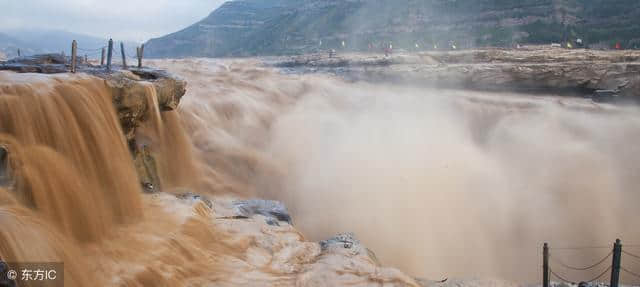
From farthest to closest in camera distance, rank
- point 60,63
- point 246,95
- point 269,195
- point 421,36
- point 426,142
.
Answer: point 421,36
point 246,95
point 426,142
point 269,195
point 60,63

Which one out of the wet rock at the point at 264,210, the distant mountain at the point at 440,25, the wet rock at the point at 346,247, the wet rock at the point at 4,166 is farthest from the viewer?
the distant mountain at the point at 440,25

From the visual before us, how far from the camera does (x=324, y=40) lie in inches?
3029

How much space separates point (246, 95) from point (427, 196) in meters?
10.1

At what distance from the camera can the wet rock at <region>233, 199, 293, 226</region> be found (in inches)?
364

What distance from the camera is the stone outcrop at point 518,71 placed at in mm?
24469

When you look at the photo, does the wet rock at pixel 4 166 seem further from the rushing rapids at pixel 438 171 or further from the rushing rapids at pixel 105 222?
the rushing rapids at pixel 438 171

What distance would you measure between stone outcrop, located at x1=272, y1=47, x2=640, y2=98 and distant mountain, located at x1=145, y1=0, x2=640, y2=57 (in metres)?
18.6

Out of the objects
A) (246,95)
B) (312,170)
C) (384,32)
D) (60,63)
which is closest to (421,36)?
(384,32)

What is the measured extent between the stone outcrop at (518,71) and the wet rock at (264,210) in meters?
21.2

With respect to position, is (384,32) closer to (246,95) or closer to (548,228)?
(246,95)

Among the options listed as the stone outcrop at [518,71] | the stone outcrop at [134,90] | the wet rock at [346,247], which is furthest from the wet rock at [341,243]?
the stone outcrop at [518,71]

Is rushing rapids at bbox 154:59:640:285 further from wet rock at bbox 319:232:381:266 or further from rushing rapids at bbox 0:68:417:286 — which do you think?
rushing rapids at bbox 0:68:417:286

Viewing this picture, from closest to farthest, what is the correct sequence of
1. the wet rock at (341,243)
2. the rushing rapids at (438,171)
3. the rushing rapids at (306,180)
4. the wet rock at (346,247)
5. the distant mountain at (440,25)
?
the rushing rapids at (306,180), the wet rock at (346,247), the wet rock at (341,243), the rushing rapids at (438,171), the distant mountain at (440,25)

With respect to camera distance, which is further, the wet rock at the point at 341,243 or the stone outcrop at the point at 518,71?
the stone outcrop at the point at 518,71
